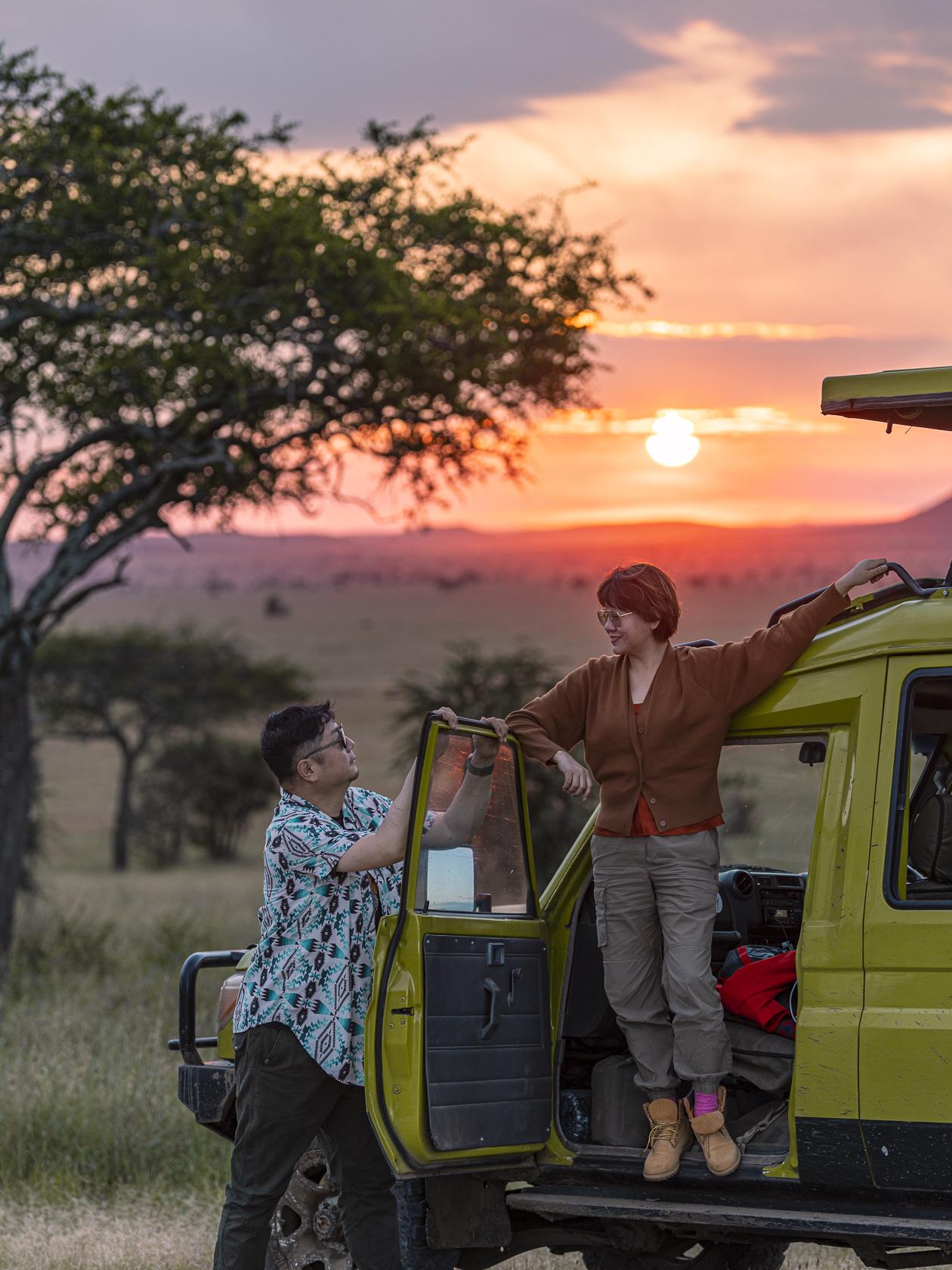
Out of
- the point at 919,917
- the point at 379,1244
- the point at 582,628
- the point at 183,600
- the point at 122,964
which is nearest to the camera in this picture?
the point at 919,917

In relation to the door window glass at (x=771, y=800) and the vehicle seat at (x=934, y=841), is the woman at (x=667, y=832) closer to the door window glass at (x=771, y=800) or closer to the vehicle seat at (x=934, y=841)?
the door window glass at (x=771, y=800)

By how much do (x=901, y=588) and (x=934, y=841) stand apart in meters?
0.73

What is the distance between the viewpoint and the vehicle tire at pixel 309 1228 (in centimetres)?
557

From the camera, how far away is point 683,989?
4.91m

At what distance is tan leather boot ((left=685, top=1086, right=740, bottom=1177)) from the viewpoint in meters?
4.81

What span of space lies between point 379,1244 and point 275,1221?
0.53 m

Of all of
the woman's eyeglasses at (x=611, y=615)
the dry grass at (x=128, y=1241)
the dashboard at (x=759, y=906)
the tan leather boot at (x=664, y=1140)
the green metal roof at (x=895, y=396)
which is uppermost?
the green metal roof at (x=895, y=396)

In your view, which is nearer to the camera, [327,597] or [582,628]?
[582,628]

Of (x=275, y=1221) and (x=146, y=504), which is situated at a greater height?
(x=146, y=504)

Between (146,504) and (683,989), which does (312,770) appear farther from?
(146,504)

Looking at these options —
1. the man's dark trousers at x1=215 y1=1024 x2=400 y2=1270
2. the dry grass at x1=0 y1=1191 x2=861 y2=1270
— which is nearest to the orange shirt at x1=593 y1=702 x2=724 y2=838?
the man's dark trousers at x1=215 y1=1024 x2=400 y2=1270

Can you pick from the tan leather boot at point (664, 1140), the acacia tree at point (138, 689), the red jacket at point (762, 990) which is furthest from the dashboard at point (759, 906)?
the acacia tree at point (138, 689)

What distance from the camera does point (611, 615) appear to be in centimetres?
518

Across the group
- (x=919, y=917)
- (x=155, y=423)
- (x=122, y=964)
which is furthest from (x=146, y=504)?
(x=919, y=917)
